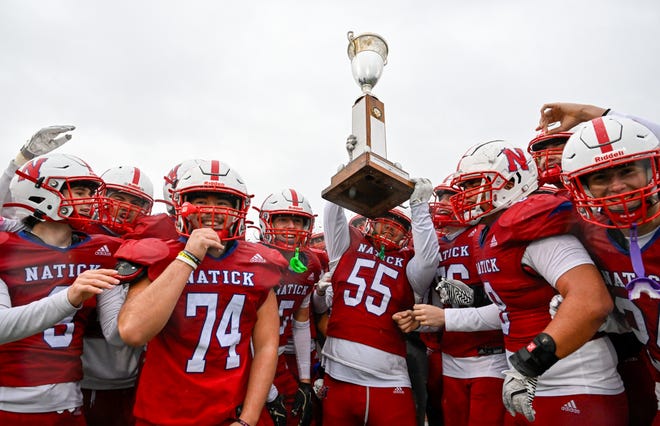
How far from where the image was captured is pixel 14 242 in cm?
255

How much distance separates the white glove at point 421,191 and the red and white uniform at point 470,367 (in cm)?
72

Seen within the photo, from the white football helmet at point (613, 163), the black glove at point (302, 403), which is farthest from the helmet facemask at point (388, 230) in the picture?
the white football helmet at point (613, 163)

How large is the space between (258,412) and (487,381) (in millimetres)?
1817

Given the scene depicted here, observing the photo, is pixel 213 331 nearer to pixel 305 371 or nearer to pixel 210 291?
pixel 210 291

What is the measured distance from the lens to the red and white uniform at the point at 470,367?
3254 millimetres

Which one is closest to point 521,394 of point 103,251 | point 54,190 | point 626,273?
point 626,273

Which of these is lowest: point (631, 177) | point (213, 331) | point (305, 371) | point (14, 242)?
point (305, 371)

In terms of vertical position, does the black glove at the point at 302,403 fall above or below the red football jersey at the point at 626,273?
below

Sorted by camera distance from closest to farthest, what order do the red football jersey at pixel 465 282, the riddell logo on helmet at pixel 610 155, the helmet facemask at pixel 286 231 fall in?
1. the riddell logo on helmet at pixel 610 155
2. the red football jersey at pixel 465 282
3. the helmet facemask at pixel 286 231

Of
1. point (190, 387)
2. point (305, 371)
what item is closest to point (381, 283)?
point (305, 371)

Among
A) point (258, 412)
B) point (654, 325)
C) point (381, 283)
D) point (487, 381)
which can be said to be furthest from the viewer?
point (381, 283)

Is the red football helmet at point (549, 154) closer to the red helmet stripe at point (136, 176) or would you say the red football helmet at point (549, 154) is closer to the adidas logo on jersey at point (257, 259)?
the adidas logo on jersey at point (257, 259)

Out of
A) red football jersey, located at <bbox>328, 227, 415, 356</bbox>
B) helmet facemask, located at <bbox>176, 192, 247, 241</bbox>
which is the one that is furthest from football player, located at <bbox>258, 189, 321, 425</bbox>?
helmet facemask, located at <bbox>176, 192, 247, 241</bbox>

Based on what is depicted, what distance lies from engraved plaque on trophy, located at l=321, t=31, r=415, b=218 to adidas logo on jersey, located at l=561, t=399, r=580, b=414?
1.71m
